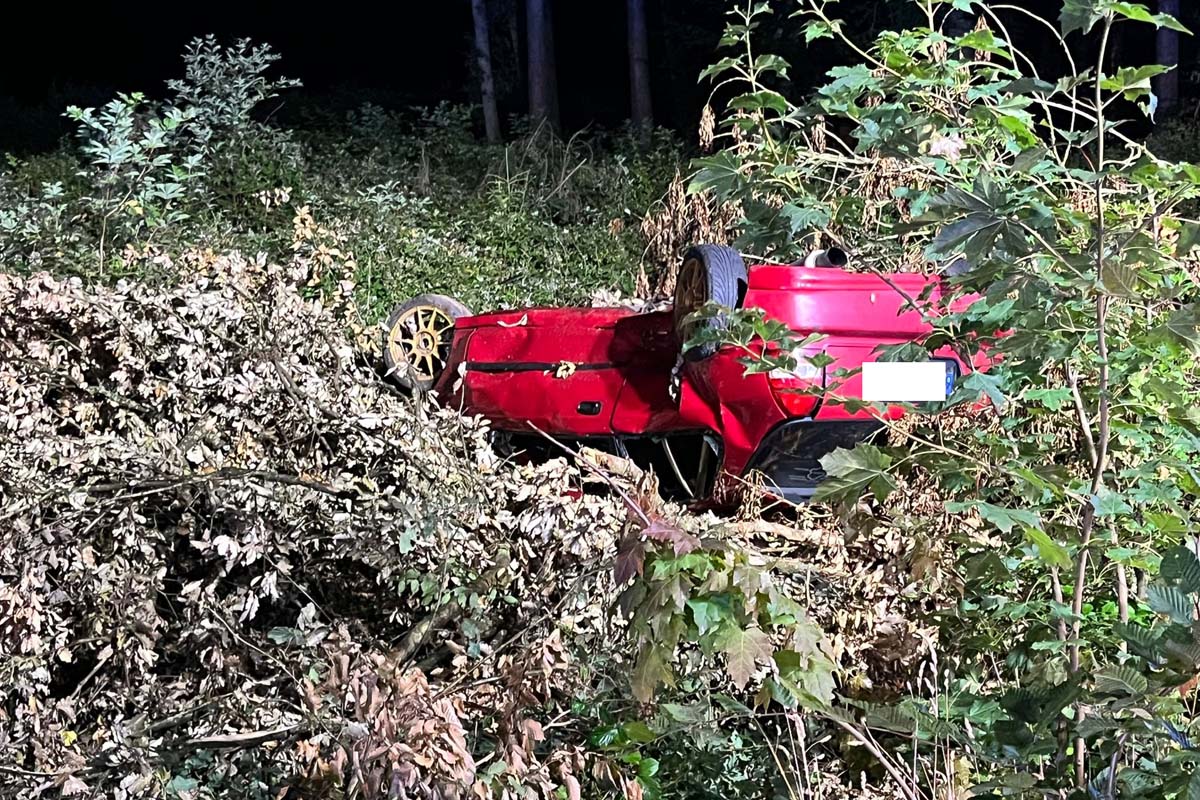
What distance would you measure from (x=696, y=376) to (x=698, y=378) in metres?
0.01

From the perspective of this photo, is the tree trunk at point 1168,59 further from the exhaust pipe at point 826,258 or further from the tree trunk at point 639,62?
the exhaust pipe at point 826,258

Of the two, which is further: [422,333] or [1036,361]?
[422,333]

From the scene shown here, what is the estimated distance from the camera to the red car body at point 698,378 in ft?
15.0

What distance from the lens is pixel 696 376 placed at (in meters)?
4.91

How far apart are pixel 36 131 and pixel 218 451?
11.7 meters

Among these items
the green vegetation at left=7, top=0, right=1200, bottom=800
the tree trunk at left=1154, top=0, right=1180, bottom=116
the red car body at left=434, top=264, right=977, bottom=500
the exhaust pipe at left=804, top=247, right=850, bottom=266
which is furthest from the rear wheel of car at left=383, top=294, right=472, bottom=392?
the tree trunk at left=1154, top=0, right=1180, bottom=116

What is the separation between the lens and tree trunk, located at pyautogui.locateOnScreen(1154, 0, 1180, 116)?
1348cm

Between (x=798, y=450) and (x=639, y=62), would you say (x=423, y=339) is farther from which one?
(x=639, y=62)

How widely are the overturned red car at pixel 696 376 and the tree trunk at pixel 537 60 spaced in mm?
9306

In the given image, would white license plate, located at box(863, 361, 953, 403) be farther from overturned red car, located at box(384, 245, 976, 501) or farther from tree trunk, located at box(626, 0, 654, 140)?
tree trunk, located at box(626, 0, 654, 140)

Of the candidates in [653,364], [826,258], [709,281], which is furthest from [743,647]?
[653,364]

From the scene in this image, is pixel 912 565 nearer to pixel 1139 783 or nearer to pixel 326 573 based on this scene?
pixel 1139 783

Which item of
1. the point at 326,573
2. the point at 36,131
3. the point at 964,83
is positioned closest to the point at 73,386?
the point at 326,573

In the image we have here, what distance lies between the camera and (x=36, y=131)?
48.3 feet
